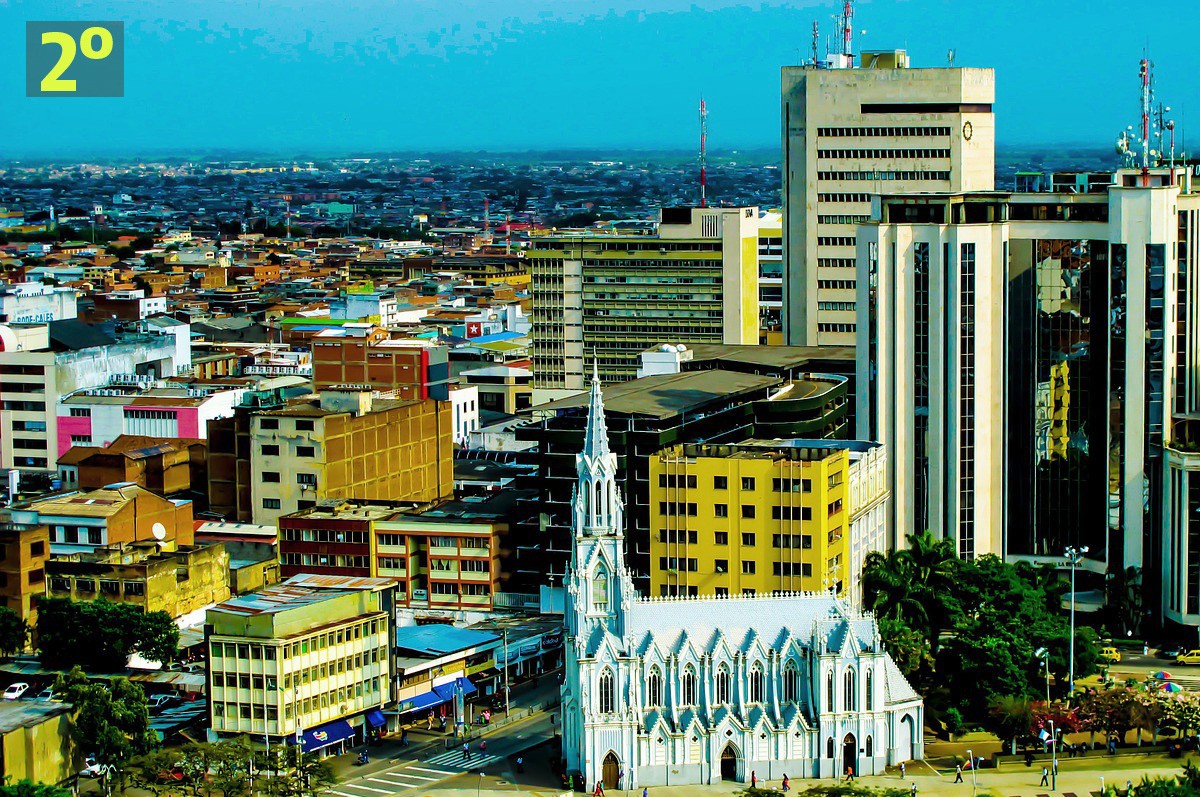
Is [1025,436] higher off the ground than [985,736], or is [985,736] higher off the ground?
[1025,436]

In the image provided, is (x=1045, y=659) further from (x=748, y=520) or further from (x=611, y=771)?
(x=611, y=771)

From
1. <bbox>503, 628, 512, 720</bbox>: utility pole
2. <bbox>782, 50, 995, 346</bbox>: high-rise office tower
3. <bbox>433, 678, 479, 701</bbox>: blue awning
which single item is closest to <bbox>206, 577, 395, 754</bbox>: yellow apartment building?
<bbox>433, 678, 479, 701</bbox>: blue awning

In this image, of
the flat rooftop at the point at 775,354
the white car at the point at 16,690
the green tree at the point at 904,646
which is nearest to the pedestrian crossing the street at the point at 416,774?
the green tree at the point at 904,646

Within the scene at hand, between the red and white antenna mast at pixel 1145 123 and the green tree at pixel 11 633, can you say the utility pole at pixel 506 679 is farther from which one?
the red and white antenna mast at pixel 1145 123

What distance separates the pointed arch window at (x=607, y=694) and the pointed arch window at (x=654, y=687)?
1.40 metres

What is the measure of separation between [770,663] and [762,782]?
4487 millimetres

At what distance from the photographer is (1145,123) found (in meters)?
113

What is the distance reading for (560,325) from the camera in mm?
167125

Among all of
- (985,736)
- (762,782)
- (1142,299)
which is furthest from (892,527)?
(762,782)

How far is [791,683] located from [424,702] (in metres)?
16.9

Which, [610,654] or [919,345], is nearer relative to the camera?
[610,654]

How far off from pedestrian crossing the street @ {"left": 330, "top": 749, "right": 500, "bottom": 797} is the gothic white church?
14.4 ft

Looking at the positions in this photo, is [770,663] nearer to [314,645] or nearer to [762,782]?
[762,782]

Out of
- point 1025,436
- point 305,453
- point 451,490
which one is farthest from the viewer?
point 451,490
